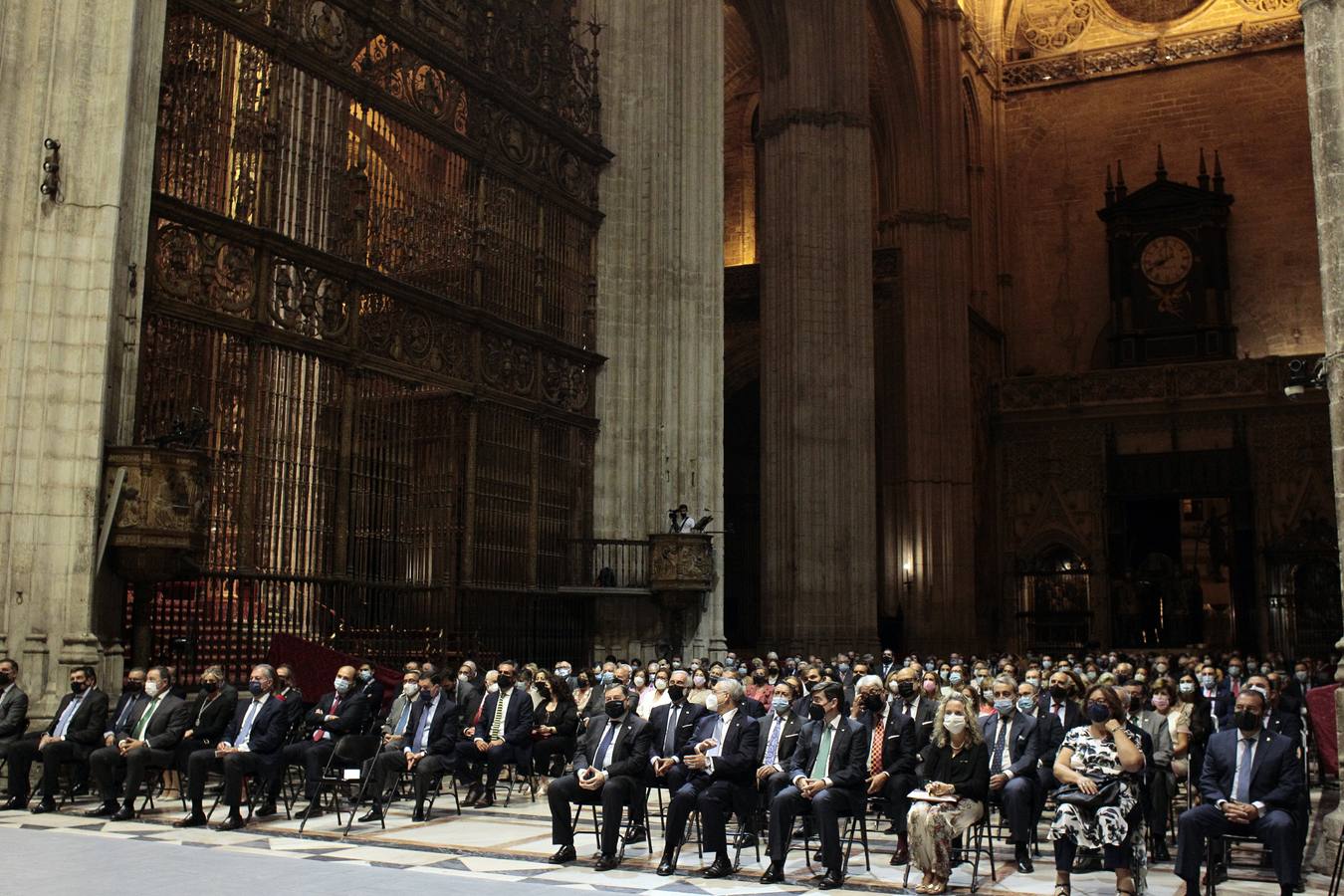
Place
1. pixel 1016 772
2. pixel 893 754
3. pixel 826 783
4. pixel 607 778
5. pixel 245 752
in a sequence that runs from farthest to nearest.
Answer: pixel 245 752 → pixel 893 754 → pixel 607 778 → pixel 1016 772 → pixel 826 783

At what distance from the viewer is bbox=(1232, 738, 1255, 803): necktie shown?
25.3 ft

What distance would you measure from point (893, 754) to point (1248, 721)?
99.7 inches

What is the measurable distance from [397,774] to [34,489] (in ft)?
13.6

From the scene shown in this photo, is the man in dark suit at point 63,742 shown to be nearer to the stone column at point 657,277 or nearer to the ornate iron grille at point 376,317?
the ornate iron grille at point 376,317

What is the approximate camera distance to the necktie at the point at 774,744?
9.63m

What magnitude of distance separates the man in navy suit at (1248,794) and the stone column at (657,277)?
12297mm

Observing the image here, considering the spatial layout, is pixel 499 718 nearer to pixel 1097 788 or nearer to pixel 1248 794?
pixel 1097 788

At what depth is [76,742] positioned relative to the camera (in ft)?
34.3

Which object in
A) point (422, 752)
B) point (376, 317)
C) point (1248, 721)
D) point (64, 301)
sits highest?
point (376, 317)

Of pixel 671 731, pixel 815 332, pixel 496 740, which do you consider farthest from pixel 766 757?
pixel 815 332

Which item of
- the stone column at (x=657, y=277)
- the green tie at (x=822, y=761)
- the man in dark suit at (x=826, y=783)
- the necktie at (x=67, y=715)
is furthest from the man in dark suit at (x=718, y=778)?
the stone column at (x=657, y=277)

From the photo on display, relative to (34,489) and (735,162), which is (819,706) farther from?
(735,162)

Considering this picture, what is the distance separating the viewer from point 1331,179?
30.3 feet

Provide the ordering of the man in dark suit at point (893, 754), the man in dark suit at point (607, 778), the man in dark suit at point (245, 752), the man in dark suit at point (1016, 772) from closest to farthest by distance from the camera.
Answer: the man in dark suit at point (1016, 772), the man in dark suit at point (607, 778), the man in dark suit at point (893, 754), the man in dark suit at point (245, 752)
